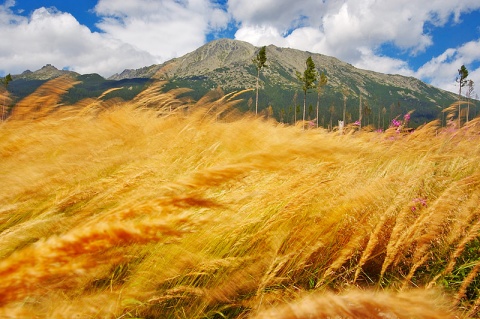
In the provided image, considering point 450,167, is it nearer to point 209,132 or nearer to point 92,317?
point 209,132

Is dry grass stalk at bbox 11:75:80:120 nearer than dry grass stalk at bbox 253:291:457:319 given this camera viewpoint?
No

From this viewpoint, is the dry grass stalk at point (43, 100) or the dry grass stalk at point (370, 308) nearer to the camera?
the dry grass stalk at point (370, 308)

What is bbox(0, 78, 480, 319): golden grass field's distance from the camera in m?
0.59

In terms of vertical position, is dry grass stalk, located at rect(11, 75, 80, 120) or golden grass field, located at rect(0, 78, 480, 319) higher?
dry grass stalk, located at rect(11, 75, 80, 120)

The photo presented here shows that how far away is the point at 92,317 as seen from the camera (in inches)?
31.8

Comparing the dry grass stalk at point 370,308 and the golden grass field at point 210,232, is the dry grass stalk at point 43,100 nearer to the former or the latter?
the golden grass field at point 210,232

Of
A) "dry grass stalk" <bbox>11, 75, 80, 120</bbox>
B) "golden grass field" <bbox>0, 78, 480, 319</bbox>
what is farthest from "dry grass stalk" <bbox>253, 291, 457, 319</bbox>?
"dry grass stalk" <bbox>11, 75, 80, 120</bbox>

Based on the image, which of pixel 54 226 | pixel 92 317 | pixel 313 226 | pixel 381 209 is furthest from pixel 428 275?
pixel 54 226

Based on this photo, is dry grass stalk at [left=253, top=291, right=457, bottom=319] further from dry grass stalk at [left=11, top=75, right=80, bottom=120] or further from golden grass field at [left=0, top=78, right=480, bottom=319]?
dry grass stalk at [left=11, top=75, right=80, bottom=120]

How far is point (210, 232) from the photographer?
117cm

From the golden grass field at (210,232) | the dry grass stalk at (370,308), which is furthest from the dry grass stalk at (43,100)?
the dry grass stalk at (370,308)

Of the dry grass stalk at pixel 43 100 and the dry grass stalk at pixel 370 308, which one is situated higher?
the dry grass stalk at pixel 43 100

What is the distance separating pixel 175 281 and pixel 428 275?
113 centimetres

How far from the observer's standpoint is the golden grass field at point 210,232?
595 mm
